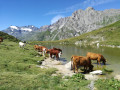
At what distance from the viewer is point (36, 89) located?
31.6 ft

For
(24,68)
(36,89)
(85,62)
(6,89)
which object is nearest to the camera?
(6,89)

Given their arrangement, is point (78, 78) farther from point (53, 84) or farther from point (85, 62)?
point (85, 62)

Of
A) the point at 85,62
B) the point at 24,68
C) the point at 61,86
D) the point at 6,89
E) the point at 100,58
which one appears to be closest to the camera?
the point at 6,89

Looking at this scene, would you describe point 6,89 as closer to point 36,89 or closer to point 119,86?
point 36,89

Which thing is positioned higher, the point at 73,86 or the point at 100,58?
the point at 100,58

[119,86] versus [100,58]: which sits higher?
[100,58]

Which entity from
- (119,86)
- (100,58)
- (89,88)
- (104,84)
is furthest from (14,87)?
(100,58)

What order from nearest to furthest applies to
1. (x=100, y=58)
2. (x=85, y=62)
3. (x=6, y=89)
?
1. (x=6, y=89)
2. (x=85, y=62)
3. (x=100, y=58)

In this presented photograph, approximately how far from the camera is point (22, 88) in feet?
30.7

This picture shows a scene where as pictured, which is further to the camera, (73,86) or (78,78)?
(78,78)

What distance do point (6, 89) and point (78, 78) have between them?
25.4 ft

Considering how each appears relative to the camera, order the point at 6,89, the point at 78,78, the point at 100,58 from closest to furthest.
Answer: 1. the point at 6,89
2. the point at 78,78
3. the point at 100,58

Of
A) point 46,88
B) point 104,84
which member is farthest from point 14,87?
point 104,84

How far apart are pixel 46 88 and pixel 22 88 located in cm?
212
